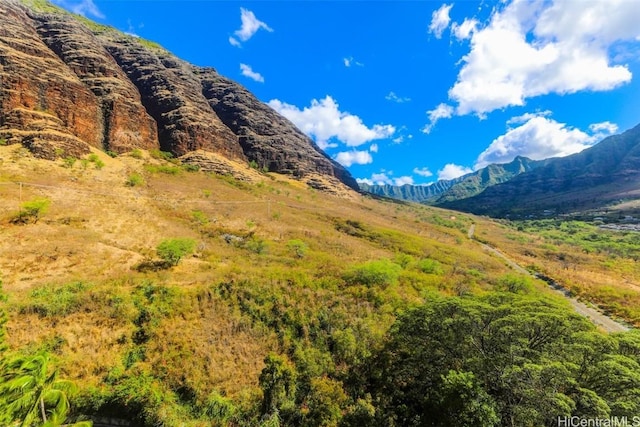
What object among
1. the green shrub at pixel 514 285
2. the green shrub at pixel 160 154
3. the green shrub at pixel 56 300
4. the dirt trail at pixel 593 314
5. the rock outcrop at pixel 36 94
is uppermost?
the rock outcrop at pixel 36 94

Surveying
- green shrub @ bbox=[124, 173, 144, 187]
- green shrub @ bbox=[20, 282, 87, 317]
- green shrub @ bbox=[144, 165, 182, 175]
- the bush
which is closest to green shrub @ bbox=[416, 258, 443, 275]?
the bush

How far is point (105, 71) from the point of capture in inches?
2731

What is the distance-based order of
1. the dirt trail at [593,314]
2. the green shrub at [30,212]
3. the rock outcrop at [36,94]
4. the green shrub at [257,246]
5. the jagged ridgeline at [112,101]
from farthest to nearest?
the jagged ridgeline at [112,101] → the rock outcrop at [36,94] → the green shrub at [257,246] → the dirt trail at [593,314] → the green shrub at [30,212]

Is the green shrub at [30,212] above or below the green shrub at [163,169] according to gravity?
below

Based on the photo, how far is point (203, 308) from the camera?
50.0 feet

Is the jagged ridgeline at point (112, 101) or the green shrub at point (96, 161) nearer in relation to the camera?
the green shrub at point (96, 161)

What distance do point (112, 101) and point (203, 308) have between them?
70697mm

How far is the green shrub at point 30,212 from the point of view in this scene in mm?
22391

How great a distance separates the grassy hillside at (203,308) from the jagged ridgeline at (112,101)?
2567cm

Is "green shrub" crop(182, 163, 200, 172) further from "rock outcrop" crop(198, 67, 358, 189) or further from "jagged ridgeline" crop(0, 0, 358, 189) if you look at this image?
"rock outcrop" crop(198, 67, 358, 189)

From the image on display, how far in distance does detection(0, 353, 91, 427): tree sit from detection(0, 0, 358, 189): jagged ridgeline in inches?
1976

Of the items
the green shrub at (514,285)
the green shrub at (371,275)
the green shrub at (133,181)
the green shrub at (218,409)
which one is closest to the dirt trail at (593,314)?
the green shrub at (514,285)

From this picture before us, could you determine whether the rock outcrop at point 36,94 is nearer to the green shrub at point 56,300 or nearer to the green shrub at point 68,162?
the green shrub at point 68,162

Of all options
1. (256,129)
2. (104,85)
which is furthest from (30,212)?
(256,129)
